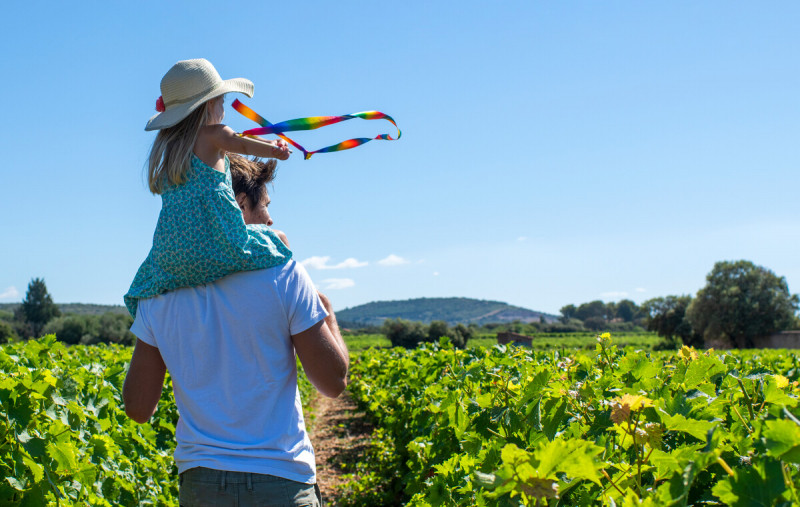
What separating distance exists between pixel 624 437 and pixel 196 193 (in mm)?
1224

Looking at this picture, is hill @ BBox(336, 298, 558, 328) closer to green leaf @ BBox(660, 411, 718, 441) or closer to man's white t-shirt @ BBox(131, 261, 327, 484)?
man's white t-shirt @ BBox(131, 261, 327, 484)

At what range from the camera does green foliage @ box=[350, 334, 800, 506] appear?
0.92m

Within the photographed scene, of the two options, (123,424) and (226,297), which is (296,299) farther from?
(123,424)

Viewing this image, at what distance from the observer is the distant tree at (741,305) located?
46.8m

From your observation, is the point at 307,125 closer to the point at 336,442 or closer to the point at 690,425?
the point at 690,425

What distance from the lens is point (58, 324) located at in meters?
61.3

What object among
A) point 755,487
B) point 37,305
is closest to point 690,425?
point 755,487

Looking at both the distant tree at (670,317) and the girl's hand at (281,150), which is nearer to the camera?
the girl's hand at (281,150)

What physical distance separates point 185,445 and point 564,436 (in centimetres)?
100

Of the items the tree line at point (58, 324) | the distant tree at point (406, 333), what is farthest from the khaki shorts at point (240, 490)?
the distant tree at point (406, 333)

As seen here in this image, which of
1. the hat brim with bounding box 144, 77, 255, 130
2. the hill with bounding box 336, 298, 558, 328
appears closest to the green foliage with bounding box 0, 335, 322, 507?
the hat brim with bounding box 144, 77, 255, 130

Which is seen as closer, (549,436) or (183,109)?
(549,436)

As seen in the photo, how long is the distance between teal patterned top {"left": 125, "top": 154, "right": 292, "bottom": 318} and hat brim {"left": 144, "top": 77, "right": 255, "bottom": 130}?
0.13 metres

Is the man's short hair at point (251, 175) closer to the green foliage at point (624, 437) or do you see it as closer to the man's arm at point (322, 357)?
the man's arm at point (322, 357)
